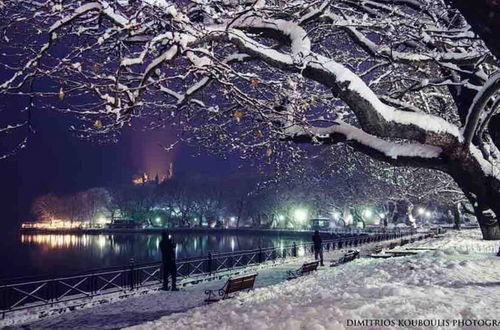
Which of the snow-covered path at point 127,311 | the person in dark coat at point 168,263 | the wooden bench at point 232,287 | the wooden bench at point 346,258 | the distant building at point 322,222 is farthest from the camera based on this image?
the distant building at point 322,222

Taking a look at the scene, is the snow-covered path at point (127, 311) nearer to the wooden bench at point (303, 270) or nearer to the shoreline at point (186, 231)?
the wooden bench at point (303, 270)

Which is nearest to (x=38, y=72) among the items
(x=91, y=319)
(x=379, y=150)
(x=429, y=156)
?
(x=379, y=150)

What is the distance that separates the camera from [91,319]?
13.4 m

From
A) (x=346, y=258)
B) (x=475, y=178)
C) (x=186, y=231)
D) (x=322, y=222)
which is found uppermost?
(x=475, y=178)

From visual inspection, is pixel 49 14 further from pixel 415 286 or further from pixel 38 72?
pixel 415 286

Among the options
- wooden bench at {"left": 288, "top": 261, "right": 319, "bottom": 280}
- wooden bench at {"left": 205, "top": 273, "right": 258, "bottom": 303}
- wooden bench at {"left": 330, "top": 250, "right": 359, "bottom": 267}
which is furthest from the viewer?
wooden bench at {"left": 330, "top": 250, "right": 359, "bottom": 267}

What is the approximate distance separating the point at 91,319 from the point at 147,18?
9.82 metres

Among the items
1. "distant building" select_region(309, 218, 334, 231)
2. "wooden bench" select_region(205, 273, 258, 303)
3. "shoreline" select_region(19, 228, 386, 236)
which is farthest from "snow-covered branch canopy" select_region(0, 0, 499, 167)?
"distant building" select_region(309, 218, 334, 231)

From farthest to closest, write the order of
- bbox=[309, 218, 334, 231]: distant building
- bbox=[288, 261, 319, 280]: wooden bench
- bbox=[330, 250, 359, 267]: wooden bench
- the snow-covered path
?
bbox=[309, 218, 334, 231]: distant building, bbox=[330, 250, 359, 267]: wooden bench, bbox=[288, 261, 319, 280]: wooden bench, the snow-covered path

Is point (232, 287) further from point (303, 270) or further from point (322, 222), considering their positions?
point (322, 222)

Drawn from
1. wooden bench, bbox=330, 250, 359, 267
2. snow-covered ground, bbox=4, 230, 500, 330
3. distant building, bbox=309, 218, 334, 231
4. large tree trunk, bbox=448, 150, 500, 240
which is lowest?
distant building, bbox=309, 218, 334, 231

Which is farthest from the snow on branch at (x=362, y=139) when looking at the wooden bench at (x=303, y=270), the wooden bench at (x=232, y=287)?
Result: the wooden bench at (x=303, y=270)

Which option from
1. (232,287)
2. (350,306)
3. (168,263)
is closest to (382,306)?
(350,306)

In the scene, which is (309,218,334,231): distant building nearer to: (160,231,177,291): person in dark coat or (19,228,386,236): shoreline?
(19,228,386,236): shoreline
